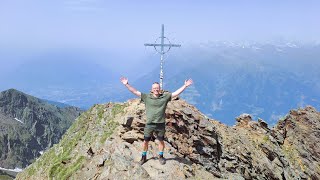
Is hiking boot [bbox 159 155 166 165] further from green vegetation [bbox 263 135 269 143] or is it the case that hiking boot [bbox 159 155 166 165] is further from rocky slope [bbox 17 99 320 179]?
green vegetation [bbox 263 135 269 143]

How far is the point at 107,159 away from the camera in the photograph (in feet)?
71.9

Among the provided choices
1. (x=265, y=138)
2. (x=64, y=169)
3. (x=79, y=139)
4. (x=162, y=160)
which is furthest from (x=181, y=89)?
(x=265, y=138)

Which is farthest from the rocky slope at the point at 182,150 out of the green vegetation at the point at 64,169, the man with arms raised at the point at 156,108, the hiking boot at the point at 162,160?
the man with arms raised at the point at 156,108

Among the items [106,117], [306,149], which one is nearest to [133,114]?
[106,117]

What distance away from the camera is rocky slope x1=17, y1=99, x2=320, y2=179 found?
21875 millimetres

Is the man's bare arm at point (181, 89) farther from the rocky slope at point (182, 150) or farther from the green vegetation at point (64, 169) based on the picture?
the green vegetation at point (64, 169)

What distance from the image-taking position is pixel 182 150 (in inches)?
1025

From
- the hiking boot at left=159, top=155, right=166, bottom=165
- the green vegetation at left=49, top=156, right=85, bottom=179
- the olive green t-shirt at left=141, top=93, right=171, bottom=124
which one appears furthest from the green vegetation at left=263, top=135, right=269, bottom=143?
the olive green t-shirt at left=141, top=93, right=171, bottom=124

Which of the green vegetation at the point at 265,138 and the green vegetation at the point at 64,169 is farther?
the green vegetation at the point at 265,138

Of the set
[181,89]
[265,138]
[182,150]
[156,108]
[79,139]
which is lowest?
[265,138]

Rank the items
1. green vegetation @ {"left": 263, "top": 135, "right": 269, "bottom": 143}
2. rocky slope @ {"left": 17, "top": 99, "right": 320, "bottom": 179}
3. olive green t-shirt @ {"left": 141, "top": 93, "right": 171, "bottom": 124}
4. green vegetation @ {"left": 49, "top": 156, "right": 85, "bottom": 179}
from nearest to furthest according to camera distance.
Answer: olive green t-shirt @ {"left": 141, "top": 93, "right": 171, "bottom": 124} → rocky slope @ {"left": 17, "top": 99, "right": 320, "bottom": 179} → green vegetation @ {"left": 49, "top": 156, "right": 85, "bottom": 179} → green vegetation @ {"left": 263, "top": 135, "right": 269, "bottom": 143}

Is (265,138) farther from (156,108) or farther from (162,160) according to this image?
(156,108)

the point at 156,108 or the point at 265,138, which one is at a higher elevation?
the point at 156,108

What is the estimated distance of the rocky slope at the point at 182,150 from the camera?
71.8 feet
